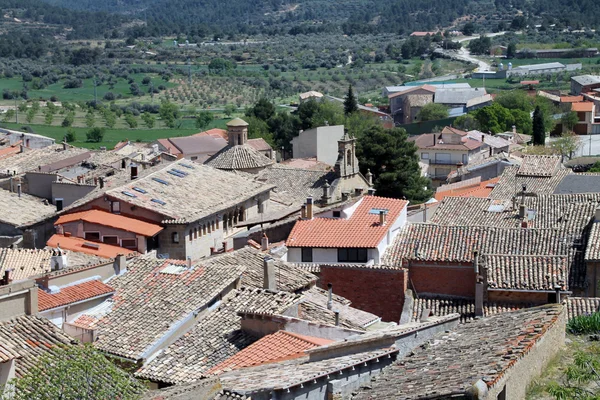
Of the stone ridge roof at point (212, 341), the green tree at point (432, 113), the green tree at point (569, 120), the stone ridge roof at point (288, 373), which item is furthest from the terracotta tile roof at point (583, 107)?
the stone ridge roof at point (288, 373)

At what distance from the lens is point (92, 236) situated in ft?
Result: 106

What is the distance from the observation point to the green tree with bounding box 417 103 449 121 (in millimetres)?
86062

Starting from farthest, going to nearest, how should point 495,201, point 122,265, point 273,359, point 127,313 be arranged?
point 495,201
point 122,265
point 127,313
point 273,359

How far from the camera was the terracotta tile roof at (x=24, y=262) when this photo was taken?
26.4m

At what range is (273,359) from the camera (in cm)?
1659

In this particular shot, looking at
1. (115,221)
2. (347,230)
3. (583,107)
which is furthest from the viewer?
(583,107)

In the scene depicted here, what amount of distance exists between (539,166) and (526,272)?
21.6 m

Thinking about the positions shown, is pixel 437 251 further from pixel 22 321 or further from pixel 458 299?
pixel 22 321

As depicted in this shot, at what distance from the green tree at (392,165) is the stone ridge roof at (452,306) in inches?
946

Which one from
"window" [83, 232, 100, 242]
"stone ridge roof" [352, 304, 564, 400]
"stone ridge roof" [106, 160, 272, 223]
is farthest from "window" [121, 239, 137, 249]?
"stone ridge roof" [352, 304, 564, 400]

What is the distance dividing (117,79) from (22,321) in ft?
388

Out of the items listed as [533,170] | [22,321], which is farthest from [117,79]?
[22,321]

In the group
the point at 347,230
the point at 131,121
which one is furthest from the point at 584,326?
the point at 131,121

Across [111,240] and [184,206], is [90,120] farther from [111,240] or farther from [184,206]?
[111,240]
